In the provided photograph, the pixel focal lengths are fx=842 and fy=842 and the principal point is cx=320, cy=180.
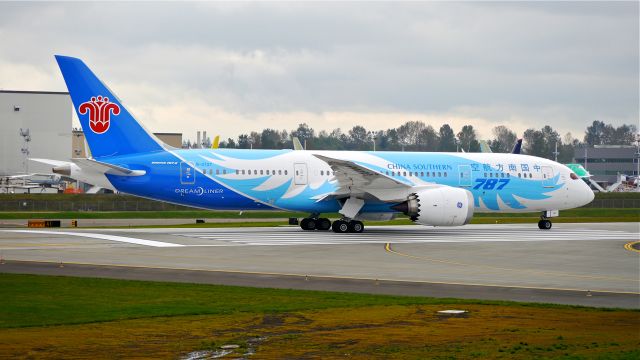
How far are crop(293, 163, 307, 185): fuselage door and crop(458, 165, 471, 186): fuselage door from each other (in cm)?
793

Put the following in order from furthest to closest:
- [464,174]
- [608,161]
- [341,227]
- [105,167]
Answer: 1. [608,161]
2. [464,174]
3. [341,227]
4. [105,167]

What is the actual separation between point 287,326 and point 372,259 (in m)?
12.3

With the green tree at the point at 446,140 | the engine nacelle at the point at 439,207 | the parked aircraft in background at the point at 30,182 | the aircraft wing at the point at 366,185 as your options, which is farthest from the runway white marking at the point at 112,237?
the green tree at the point at 446,140

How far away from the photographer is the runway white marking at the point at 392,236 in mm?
33406

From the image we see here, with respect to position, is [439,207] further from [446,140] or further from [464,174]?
[446,140]

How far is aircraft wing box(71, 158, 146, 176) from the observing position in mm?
35469

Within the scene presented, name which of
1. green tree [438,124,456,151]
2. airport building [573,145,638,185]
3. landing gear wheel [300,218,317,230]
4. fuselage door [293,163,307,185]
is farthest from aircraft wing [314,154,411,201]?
airport building [573,145,638,185]

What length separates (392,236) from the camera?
37.1 m

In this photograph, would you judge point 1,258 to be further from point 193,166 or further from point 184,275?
point 193,166

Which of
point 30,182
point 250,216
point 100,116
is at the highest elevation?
point 100,116

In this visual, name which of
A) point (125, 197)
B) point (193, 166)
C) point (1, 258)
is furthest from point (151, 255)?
point (125, 197)

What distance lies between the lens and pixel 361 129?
161 m

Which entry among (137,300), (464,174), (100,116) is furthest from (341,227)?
(137,300)

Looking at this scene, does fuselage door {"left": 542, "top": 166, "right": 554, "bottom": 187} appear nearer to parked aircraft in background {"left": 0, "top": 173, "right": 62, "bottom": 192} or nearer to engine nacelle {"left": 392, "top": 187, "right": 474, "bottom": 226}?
engine nacelle {"left": 392, "top": 187, "right": 474, "bottom": 226}
